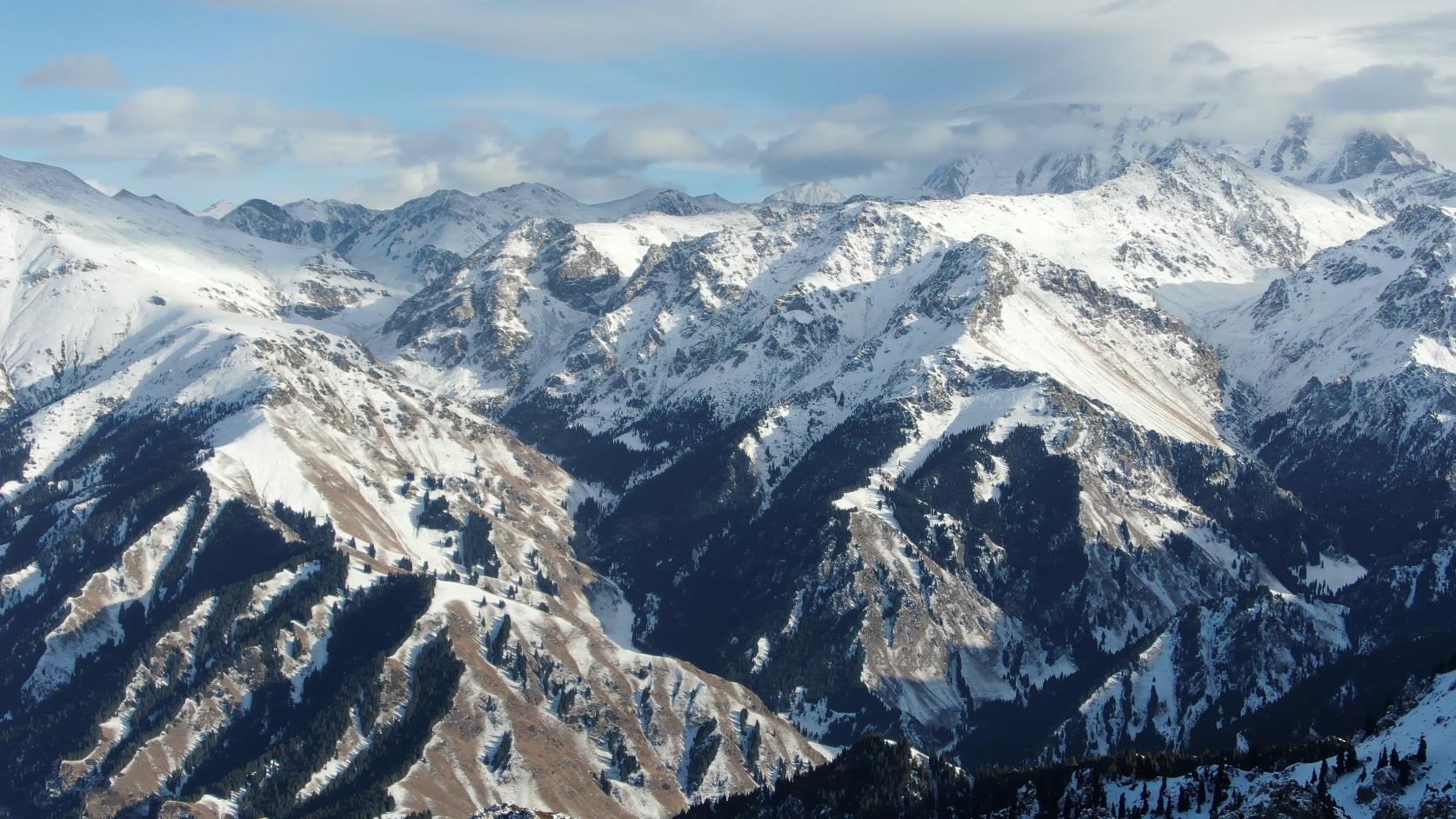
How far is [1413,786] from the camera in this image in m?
154

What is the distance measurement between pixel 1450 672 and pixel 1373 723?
12.5 m

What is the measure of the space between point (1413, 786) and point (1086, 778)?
173ft

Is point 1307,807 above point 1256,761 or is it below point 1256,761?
above

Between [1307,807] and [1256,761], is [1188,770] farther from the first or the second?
[1307,807]

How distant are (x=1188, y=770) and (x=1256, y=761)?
9.48 m

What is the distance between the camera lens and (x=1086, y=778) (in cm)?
19975

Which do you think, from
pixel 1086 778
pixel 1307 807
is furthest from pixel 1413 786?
pixel 1086 778

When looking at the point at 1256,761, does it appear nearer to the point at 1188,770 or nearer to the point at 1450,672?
the point at 1188,770

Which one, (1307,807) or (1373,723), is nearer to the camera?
(1307,807)

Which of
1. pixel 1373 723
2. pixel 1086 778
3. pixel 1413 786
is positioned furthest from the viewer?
pixel 1086 778

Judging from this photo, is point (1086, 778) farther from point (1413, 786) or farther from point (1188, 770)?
point (1413, 786)

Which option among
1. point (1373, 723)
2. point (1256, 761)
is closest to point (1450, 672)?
point (1373, 723)

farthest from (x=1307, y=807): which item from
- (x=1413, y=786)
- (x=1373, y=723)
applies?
(x=1373, y=723)

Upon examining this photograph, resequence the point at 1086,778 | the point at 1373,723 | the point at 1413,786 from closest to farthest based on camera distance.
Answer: the point at 1413,786, the point at 1373,723, the point at 1086,778
